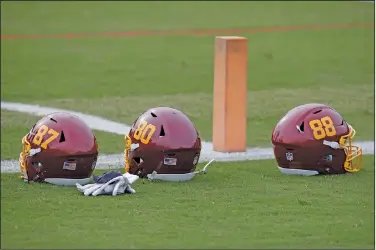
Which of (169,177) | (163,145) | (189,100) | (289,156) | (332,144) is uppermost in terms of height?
(163,145)

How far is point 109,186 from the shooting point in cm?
1177

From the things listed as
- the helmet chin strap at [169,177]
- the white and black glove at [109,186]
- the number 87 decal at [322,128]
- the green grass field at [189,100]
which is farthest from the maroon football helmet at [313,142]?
the white and black glove at [109,186]

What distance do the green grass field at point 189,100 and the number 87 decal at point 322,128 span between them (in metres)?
0.56

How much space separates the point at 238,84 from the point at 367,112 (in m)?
4.49

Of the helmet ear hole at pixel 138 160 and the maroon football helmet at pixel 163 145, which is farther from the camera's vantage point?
the helmet ear hole at pixel 138 160

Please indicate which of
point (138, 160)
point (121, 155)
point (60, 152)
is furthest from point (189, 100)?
point (60, 152)

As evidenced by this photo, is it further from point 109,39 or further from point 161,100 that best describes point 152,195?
point 109,39

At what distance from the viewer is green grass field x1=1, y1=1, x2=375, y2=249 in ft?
33.2

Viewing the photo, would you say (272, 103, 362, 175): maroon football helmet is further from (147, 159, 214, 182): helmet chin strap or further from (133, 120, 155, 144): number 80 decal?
(133, 120, 155, 144): number 80 decal

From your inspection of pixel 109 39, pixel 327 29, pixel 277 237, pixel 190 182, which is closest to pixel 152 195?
pixel 190 182

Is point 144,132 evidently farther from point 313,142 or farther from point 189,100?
point 189,100

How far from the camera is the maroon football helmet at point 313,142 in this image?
13180 millimetres

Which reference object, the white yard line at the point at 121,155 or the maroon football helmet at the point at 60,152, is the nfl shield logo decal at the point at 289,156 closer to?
the white yard line at the point at 121,155

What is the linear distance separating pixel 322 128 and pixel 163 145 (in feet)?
6.37
